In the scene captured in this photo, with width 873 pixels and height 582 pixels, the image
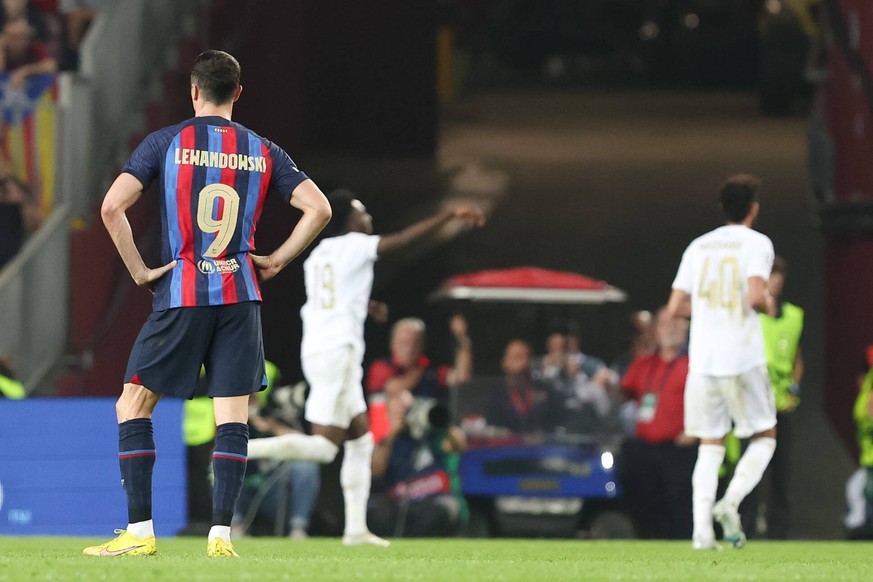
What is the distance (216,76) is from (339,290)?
371cm

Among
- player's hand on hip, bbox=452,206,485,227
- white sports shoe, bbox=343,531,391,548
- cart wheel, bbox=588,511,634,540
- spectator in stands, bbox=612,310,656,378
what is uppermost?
player's hand on hip, bbox=452,206,485,227

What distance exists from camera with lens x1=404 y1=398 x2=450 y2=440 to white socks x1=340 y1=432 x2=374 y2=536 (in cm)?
294

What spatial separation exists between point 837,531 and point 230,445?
33.3ft

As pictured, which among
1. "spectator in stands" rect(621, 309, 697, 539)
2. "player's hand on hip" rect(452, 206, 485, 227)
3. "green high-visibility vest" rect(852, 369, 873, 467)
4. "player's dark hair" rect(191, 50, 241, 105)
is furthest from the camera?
"green high-visibility vest" rect(852, 369, 873, 467)

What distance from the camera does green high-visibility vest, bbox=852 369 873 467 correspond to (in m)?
14.9

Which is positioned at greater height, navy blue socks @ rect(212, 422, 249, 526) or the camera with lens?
navy blue socks @ rect(212, 422, 249, 526)

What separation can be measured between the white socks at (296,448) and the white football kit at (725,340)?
2176 mm

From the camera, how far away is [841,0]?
1925cm

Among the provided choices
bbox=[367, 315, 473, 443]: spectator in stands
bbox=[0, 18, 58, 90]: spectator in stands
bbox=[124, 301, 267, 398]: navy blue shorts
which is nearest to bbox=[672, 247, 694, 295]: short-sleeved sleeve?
bbox=[124, 301, 267, 398]: navy blue shorts

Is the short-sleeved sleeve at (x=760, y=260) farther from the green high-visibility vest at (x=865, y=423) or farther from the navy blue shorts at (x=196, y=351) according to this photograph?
→ the green high-visibility vest at (x=865, y=423)

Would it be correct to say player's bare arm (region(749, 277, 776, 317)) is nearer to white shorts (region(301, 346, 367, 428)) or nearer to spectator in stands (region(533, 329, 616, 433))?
white shorts (region(301, 346, 367, 428))

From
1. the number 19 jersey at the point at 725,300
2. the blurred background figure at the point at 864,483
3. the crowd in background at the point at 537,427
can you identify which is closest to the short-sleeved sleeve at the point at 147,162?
the number 19 jersey at the point at 725,300

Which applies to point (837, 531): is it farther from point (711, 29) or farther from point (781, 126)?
point (711, 29)

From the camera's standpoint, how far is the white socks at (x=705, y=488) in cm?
1034
